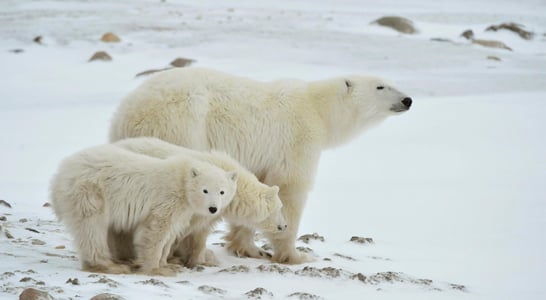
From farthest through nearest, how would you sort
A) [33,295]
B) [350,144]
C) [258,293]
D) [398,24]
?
[398,24] < [350,144] < [258,293] < [33,295]

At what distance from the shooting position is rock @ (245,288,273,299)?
5.63m

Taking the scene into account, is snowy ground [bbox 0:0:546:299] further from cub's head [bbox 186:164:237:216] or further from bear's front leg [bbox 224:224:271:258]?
cub's head [bbox 186:164:237:216]

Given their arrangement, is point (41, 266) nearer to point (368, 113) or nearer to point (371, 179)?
point (368, 113)

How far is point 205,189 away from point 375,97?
2.30m

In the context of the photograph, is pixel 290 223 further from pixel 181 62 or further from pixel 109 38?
pixel 109 38

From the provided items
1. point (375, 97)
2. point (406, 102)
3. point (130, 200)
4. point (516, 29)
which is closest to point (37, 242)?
point (130, 200)

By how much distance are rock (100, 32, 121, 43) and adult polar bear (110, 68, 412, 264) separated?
15.7 meters

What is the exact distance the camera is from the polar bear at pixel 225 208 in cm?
684

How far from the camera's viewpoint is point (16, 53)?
2183 cm

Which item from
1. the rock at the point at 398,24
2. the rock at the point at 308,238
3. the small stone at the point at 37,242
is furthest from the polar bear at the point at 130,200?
the rock at the point at 398,24

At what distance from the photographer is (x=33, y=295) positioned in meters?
4.86

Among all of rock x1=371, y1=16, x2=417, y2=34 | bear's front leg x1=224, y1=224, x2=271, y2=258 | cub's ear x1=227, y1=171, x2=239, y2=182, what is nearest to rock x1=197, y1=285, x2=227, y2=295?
cub's ear x1=227, y1=171, x2=239, y2=182

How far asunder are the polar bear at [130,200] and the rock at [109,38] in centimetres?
1694

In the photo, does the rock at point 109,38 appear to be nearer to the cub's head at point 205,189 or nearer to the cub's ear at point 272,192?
the cub's ear at point 272,192
